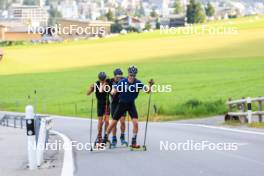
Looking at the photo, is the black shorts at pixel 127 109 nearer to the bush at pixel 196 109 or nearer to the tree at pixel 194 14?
the bush at pixel 196 109

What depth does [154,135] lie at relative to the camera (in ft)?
73.6

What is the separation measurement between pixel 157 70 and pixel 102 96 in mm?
57472

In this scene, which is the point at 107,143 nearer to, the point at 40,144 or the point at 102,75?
the point at 102,75

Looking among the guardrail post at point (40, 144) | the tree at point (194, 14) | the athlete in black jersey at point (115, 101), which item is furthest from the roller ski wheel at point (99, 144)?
the tree at point (194, 14)

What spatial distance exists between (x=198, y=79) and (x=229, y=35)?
3425cm

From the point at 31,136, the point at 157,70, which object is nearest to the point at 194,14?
A: the point at 157,70

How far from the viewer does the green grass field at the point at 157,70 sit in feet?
168

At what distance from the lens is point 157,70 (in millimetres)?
76250

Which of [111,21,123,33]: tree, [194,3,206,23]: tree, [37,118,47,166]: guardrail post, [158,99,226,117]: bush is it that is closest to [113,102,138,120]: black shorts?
[37,118,47,166]: guardrail post

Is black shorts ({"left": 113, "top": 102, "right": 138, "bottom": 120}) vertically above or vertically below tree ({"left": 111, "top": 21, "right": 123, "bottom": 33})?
below

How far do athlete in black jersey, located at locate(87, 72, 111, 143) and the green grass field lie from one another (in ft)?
67.5

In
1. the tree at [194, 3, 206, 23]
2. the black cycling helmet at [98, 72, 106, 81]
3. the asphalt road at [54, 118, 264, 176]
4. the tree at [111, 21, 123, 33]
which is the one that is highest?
the tree at [194, 3, 206, 23]

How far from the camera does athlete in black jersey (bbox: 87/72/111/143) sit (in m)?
18.5

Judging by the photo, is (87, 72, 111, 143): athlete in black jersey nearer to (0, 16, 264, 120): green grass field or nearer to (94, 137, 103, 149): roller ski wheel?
(94, 137, 103, 149): roller ski wheel
